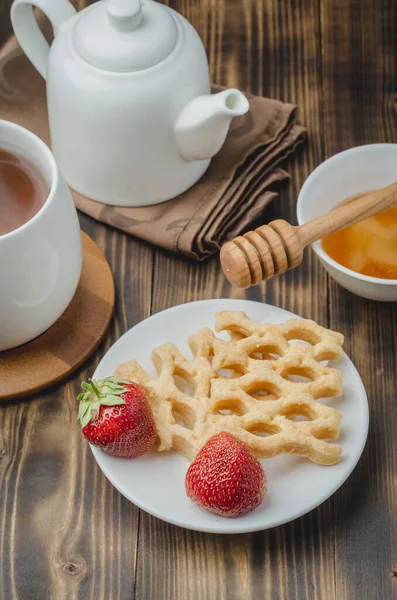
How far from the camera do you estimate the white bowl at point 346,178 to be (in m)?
1.19

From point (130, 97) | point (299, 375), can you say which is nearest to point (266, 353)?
point (299, 375)

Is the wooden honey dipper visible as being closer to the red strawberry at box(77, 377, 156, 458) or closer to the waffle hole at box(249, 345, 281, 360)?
the waffle hole at box(249, 345, 281, 360)

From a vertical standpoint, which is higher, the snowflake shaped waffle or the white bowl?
the white bowl

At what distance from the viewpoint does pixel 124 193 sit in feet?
4.23

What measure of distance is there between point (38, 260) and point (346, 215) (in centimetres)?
38

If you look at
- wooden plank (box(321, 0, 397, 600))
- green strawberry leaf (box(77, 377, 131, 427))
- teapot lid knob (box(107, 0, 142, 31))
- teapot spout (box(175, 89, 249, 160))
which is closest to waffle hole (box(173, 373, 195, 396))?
green strawberry leaf (box(77, 377, 131, 427))

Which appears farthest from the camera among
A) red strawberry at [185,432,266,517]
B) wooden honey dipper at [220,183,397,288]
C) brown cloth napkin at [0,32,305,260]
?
brown cloth napkin at [0,32,305,260]

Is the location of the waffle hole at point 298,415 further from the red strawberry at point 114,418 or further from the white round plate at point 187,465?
the red strawberry at point 114,418

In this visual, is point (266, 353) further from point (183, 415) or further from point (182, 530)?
point (182, 530)

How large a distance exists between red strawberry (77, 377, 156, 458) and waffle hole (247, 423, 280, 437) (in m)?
0.12

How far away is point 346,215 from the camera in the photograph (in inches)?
43.4

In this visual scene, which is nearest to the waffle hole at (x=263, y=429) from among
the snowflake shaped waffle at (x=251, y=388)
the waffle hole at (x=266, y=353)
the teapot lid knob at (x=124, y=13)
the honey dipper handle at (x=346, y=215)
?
the snowflake shaped waffle at (x=251, y=388)

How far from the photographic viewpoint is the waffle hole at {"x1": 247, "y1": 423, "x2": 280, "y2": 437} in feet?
3.38

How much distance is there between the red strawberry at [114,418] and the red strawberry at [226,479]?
7cm
